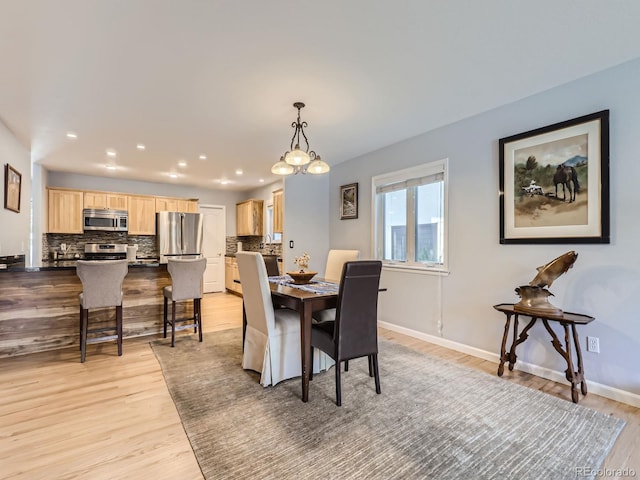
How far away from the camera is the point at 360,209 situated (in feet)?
15.8

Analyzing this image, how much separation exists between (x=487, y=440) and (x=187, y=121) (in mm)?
3830

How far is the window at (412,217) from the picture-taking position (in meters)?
3.72

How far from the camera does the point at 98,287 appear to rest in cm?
312

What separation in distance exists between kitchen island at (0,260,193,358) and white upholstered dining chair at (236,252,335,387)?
1.79 metres

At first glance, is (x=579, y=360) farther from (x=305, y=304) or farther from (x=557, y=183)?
(x=305, y=304)

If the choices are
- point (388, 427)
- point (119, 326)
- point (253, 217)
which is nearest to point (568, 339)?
point (388, 427)

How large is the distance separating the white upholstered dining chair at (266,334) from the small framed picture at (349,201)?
246 centimetres

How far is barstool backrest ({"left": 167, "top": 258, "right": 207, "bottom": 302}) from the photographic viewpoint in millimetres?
3527

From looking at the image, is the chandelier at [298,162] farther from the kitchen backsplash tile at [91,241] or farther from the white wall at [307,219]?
the kitchen backsplash tile at [91,241]

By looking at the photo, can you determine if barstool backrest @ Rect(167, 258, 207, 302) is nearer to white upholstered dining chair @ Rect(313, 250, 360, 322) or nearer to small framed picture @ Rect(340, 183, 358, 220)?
white upholstered dining chair @ Rect(313, 250, 360, 322)

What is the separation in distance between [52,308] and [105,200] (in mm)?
3275

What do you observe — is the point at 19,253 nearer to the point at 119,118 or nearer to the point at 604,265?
the point at 119,118

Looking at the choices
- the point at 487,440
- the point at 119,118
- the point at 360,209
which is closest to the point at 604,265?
the point at 487,440

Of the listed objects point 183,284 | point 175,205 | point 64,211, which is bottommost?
point 183,284
